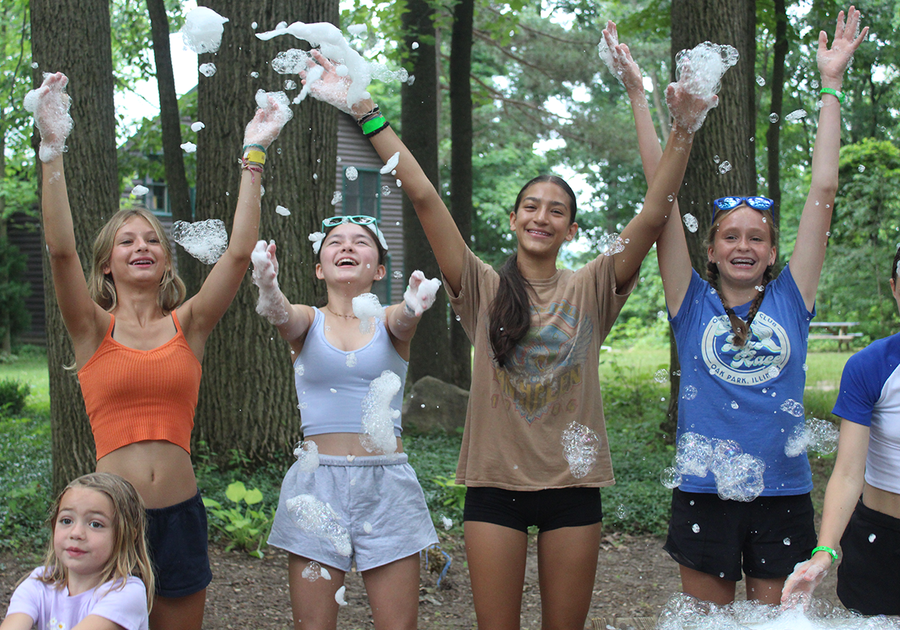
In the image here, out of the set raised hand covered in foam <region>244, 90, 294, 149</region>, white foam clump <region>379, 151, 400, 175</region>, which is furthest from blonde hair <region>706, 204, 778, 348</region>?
raised hand covered in foam <region>244, 90, 294, 149</region>

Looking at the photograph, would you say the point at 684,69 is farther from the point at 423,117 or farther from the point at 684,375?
the point at 423,117

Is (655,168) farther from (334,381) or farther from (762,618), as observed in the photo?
Answer: (762,618)

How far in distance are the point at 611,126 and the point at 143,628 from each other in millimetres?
16532

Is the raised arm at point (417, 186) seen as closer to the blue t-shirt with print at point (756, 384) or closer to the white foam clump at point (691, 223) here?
the blue t-shirt with print at point (756, 384)

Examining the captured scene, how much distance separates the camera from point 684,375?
100 inches

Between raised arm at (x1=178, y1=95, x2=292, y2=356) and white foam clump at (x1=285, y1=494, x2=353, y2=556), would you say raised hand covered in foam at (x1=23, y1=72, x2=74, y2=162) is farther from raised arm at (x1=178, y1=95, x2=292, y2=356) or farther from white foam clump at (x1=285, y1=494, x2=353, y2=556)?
white foam clump at (x1=285, y1=494, x2=353, y2=556)

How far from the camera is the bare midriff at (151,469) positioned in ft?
8.04

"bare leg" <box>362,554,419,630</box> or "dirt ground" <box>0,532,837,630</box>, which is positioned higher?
"bare leg" <box>362,554,419,630</box>

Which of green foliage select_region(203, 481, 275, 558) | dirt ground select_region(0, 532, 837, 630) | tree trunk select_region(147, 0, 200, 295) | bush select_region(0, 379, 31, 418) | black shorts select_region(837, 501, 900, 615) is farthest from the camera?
bush select_region(0, 379, 31, 418)

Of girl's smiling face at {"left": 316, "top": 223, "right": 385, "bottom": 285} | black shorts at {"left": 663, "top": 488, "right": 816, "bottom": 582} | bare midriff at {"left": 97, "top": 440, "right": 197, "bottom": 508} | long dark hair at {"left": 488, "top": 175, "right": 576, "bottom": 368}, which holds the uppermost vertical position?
girl's smiling face at {"left": 316, "top": 223, "right": 385, "bottom": 285}

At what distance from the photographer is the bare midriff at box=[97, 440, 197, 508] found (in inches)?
96.4

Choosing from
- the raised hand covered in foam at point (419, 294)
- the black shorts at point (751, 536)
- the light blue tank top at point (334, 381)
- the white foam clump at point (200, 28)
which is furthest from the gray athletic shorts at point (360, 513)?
the white foam clump at point (200, 28)

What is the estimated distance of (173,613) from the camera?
248cm

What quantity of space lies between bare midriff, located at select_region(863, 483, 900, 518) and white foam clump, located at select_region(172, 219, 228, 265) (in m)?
2.69
